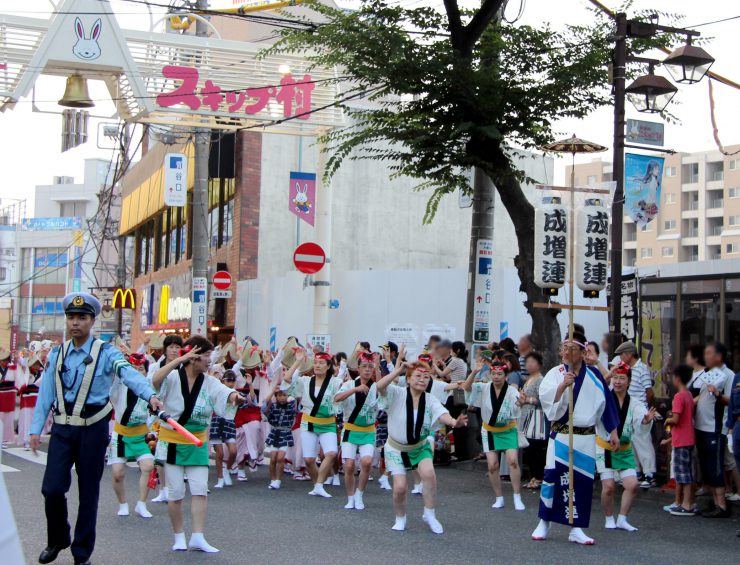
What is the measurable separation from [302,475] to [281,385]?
1808 mm

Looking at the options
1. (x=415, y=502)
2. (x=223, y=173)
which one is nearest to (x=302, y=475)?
(x=415, y=502)

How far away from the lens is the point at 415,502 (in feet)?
39.2

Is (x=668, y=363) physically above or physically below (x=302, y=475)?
above

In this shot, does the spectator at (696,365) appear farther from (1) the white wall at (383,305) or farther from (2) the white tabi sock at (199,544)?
(1) the white wall at (383,305)

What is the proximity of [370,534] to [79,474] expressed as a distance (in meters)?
3.21

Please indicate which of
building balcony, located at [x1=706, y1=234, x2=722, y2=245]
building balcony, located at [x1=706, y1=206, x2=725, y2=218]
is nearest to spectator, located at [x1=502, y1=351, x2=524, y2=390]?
building balcony, located at [x1=706, y1=234, x2=722, y2=245]

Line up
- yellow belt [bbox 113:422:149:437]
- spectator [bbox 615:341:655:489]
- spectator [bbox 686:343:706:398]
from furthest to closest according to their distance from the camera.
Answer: spectator [bbox 615:341:655:489], spectator [bbox 686:343:706:398], yellow belt [bbox 113:422:149:437]

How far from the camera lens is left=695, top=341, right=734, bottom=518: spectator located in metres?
10.8

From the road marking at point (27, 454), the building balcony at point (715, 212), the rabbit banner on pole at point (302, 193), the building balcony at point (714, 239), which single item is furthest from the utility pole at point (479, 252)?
the building balcony at point (715, 212)

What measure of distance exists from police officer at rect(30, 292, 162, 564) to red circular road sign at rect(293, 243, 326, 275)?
10499mm

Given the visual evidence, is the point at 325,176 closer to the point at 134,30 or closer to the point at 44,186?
the point at 134,30

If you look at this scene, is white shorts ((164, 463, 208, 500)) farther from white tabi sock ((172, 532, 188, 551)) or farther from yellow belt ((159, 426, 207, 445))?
white tabi sock ((172, 532, 188, 551))

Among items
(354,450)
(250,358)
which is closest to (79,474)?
(354,450)

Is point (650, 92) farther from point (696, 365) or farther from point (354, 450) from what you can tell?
point (354, 450)
